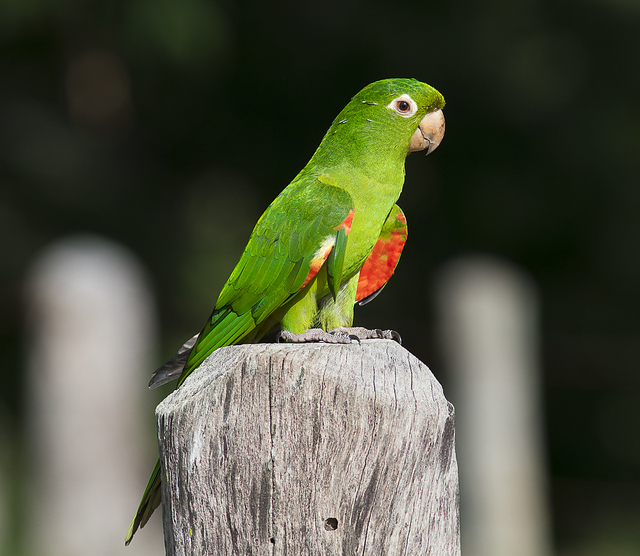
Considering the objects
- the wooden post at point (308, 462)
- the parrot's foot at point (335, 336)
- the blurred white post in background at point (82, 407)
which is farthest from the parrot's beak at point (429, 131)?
the blurred white post in background at point (82, 407)

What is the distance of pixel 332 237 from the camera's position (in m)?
2.71

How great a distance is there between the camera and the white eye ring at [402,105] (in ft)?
9.85

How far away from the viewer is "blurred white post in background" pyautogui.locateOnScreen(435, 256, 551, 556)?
5102mm

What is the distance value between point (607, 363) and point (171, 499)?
17.1 ft

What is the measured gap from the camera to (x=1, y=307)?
610 cm

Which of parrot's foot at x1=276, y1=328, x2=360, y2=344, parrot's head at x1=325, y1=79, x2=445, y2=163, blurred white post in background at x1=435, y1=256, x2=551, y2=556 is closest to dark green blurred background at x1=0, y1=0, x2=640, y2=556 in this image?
blurred white post in background at x1=435, y1=256, x2=551, y2=556

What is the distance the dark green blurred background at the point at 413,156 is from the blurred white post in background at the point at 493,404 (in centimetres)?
286

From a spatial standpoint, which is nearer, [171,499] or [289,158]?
[171,499]

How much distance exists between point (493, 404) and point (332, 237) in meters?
2.93

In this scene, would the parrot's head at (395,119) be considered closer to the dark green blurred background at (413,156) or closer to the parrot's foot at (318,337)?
the parrot's foot at (318,337)

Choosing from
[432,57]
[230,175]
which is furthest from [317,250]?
[230,175]

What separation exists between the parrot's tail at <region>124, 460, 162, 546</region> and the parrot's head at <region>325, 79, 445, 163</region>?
165cm

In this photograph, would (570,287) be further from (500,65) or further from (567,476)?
(500,65)

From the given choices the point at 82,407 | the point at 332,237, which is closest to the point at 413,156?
the point at 82,407
